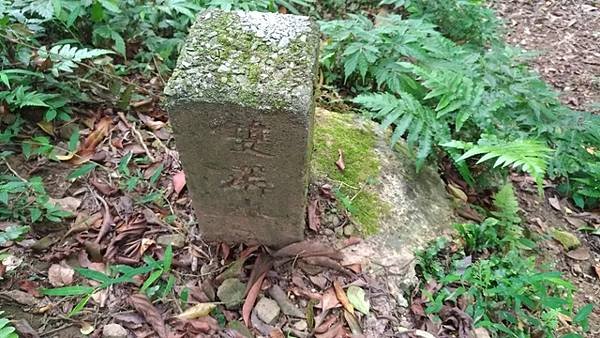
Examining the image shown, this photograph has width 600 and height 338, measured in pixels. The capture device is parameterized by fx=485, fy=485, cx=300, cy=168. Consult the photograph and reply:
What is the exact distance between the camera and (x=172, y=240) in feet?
8.42

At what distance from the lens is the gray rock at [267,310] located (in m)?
2.36

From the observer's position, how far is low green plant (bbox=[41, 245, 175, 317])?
219 centimetres

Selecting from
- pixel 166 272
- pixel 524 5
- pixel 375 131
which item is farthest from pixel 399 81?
pixel 524 5

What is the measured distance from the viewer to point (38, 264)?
7.88 ft

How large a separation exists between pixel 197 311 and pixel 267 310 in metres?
0.34

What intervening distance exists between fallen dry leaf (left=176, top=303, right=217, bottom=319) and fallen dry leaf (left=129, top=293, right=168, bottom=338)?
0.08 metres

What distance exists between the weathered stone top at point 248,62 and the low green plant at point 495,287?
1.36 meters

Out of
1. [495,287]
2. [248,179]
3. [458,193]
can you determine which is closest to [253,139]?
[248,179]

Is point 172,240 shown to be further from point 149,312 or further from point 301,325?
point 301,325

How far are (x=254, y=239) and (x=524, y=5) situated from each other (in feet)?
15.5

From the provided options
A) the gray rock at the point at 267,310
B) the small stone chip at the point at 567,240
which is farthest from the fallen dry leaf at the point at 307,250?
the small stone chip at the point at 567,240

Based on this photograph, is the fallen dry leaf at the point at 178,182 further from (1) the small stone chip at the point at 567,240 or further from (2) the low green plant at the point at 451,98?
(1) the small stone chip at the point at 567,240

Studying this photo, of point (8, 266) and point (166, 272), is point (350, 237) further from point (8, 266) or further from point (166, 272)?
point (8, 266)

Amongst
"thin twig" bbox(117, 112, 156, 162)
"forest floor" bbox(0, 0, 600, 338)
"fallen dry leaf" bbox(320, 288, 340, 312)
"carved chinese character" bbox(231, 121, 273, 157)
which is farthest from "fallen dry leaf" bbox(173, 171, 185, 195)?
"fallen dry leaf" bbox(320, 288, 340, 312)
